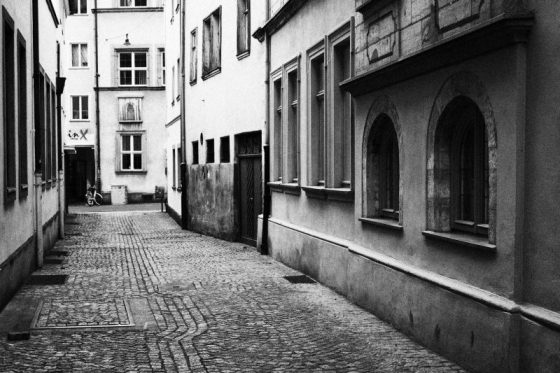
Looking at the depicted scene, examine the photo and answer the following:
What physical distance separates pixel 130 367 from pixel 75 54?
37702 millimetres

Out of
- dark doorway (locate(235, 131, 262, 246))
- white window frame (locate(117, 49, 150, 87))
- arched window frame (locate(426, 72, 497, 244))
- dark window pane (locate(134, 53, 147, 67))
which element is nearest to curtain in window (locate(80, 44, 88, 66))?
white window frame (locate(117, 49, 150, 87))

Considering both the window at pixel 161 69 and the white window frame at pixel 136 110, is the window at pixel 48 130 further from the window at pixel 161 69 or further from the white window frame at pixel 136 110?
the white window frame at pixel 136 110

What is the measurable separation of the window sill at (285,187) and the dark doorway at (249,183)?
185 cm

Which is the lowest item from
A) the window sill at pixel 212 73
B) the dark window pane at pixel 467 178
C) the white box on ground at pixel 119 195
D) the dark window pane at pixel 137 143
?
the white box on ground at pixel 119 195

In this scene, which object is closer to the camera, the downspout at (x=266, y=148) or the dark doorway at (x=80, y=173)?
the downspout at (x=266, y=148)

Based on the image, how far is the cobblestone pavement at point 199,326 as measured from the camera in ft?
24.0

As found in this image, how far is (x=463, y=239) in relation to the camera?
7.21 meters

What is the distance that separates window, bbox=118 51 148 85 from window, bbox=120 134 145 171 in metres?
2.80

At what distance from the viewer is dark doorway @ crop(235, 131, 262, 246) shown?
18.7 meters

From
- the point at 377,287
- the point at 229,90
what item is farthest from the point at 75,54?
the point at 377,287

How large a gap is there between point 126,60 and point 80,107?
11.3ft

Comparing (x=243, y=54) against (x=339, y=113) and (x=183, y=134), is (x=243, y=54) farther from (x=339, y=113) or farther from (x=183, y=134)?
(x=183, y=134)

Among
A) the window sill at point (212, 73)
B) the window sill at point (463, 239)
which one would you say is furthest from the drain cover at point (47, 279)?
the window sill at point (212, 73)

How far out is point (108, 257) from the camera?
16.7m
